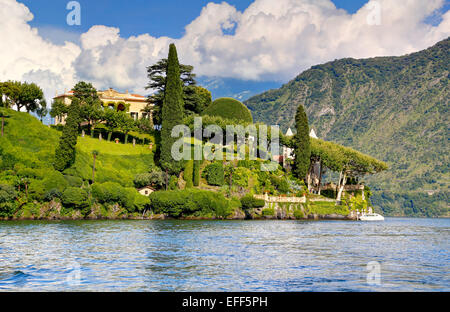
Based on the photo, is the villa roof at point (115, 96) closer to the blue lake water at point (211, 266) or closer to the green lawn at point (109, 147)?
the green lawn at point (109, 147)

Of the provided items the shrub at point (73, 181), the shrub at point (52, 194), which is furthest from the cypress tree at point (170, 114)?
the shrub at point (52, 194)

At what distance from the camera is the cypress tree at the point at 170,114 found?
72.9 meters

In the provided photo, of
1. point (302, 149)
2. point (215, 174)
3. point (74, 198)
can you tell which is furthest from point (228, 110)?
point (74, 198)

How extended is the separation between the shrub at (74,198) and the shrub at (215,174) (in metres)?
21.7

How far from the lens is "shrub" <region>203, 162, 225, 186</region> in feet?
241

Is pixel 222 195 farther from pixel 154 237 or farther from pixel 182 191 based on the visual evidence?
pixel 154 237

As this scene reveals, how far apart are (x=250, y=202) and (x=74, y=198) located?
85.2ft

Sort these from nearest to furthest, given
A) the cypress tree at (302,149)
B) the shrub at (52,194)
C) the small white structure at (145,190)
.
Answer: the shrub at (52,194) < the small white structure at (145,190) < the cypress tree at (302,149)

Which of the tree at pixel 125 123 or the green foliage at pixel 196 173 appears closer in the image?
the green foliage at pixel 196 173

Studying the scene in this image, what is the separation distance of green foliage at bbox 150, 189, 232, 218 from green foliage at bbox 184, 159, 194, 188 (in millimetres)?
5615

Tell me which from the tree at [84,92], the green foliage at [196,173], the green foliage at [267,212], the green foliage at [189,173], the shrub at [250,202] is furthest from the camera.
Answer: the tree at [84,92]

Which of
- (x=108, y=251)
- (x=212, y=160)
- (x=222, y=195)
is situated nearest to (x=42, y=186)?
(x=222, y=195)

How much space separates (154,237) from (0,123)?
47.3 metres

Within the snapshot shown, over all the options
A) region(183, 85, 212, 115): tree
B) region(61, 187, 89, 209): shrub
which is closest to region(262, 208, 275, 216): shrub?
region(61, 187, 89, 209): shrub
